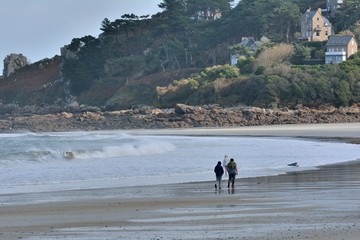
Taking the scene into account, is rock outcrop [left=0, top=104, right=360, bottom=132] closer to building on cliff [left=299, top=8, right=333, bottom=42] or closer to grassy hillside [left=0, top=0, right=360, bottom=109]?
grassy hillside [left=0, top=0, right=360, bottom=109]

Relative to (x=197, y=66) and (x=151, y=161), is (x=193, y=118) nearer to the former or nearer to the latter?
(x=151, y=161)

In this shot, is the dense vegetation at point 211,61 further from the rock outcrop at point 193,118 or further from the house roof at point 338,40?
the rock outcrop at point 193,118

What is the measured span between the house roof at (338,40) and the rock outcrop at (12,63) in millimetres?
53950

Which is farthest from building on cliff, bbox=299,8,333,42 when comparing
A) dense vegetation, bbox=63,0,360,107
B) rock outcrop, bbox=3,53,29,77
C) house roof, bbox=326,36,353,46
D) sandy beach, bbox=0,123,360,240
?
sandy beach, bbox=0,123,360,240

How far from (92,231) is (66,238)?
2.26 feet

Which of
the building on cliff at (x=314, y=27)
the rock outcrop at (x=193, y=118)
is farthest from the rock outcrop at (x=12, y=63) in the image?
the rock outcrop at (x=193, y=118)

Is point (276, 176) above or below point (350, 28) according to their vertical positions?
below

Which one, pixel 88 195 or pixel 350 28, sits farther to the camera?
pixel 350 28

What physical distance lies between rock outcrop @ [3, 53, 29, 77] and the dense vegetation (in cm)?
1734

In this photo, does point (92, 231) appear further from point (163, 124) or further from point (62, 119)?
point (62, 119)

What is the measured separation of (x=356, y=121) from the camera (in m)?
51.8

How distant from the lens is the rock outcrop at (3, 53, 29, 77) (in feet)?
366

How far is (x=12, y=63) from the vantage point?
111688 millimetres

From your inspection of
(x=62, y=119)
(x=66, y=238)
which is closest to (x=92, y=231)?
(x=66, y=238)
